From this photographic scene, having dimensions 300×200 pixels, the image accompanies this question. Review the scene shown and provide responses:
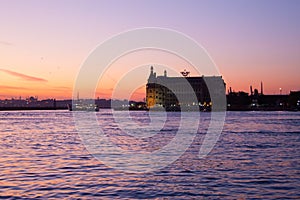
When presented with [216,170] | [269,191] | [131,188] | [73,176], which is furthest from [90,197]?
[216,170]

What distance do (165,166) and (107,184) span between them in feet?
20.6

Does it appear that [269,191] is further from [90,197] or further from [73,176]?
[73,176]

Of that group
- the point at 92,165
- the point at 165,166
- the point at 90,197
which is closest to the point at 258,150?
the point at 165,166

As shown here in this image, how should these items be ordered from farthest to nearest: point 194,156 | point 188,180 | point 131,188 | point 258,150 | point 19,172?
1. point 258,150
2. point 194,156
3. point 19,172
4. point 188,180
5. point 131,188

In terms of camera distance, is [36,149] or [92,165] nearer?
[92,165]

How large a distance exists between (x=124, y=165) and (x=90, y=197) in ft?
28.6

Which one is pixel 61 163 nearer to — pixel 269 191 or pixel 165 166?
pixel 165 166

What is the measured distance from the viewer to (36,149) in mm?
35188

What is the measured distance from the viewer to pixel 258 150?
3381cm

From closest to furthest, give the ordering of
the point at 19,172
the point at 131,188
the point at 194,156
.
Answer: the point at 131,188 < the point at 19,172 < the point at 194,156

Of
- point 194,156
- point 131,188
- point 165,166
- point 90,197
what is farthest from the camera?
point 194,156

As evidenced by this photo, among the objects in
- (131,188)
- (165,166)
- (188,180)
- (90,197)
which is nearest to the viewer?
(90,197)

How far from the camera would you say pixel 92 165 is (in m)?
25.7

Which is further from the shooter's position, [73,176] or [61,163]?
[61,163]
